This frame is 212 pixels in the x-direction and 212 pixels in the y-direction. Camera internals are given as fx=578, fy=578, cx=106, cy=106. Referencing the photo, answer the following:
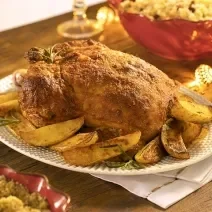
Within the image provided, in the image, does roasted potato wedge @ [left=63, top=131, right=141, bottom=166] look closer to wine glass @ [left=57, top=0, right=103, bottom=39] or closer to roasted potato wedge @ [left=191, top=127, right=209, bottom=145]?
roasted potato wedge @ [left=191, top=127, right=209, bottom=145]

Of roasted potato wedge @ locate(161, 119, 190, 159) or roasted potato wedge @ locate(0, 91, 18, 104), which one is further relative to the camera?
roasted potato wedge @ locate(0, 91, 18, 104)

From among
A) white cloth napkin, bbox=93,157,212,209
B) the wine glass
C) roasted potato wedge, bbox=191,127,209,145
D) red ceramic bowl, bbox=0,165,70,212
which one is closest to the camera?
red ceramic bowl, bbox=0,165,70,212

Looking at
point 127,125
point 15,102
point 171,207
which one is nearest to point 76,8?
point 15,102

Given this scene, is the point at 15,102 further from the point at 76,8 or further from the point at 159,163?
the point at 76,8

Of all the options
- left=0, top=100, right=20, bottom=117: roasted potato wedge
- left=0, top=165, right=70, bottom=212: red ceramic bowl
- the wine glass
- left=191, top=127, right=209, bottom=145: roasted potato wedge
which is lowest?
the wine glass

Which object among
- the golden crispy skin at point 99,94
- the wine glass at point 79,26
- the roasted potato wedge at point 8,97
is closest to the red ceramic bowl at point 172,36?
the wine glass at point 79,26

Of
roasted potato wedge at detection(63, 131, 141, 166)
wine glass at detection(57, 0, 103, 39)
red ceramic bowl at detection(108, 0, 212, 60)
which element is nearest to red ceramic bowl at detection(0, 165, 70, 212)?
roasted potato wedge at detection(63, 131, 141, 166)

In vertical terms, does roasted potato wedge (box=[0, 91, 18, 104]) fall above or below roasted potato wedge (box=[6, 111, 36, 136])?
above
